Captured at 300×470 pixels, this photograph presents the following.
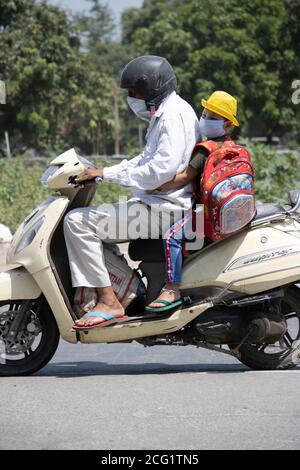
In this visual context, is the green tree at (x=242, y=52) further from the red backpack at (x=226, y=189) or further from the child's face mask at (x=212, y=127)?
the red backpack at (x=226, y=189)

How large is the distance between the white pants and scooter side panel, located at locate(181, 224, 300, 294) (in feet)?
1.11

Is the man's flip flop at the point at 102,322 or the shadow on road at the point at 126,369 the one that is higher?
the man's flip flop at the point at 102,322

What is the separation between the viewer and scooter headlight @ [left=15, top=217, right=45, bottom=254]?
6.51 meters

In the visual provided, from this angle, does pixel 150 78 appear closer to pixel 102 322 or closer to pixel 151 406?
pixel 102 322

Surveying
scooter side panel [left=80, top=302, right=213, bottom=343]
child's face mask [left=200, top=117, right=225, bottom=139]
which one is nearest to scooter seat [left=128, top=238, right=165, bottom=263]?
scooter side panel [left=80, top=302, right=213, bottom=343]

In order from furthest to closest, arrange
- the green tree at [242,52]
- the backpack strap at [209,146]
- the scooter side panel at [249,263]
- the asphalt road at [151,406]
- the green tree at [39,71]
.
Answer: the green tree at [242,52] → the green tree at [39,71] → the scooter side panel at [249,263] → the backpack strap at [209,146] → the asphalt road at [151,406]

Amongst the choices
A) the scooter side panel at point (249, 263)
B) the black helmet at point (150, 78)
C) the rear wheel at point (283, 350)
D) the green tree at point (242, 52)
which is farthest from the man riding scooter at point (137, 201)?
the green tree at point (242, 52)

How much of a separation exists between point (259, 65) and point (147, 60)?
122 feet

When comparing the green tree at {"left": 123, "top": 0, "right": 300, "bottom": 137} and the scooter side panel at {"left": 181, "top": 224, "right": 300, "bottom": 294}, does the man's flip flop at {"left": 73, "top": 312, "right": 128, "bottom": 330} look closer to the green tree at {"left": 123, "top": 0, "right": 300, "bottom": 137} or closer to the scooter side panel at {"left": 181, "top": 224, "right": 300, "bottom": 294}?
the scooter side panel at {"left": 181, "top": 224, "right": 300, "bottom": 294}

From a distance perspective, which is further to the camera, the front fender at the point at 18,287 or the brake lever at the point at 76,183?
the front fender at the point at 18,287

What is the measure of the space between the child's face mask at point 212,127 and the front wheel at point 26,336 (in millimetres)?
1479

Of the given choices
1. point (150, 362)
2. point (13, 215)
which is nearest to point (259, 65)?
point (13, 215)

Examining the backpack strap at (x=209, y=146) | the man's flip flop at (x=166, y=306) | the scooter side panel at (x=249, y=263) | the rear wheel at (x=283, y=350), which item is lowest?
the rear wheel at (x=283, y=350)

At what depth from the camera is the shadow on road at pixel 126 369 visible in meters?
6.83
